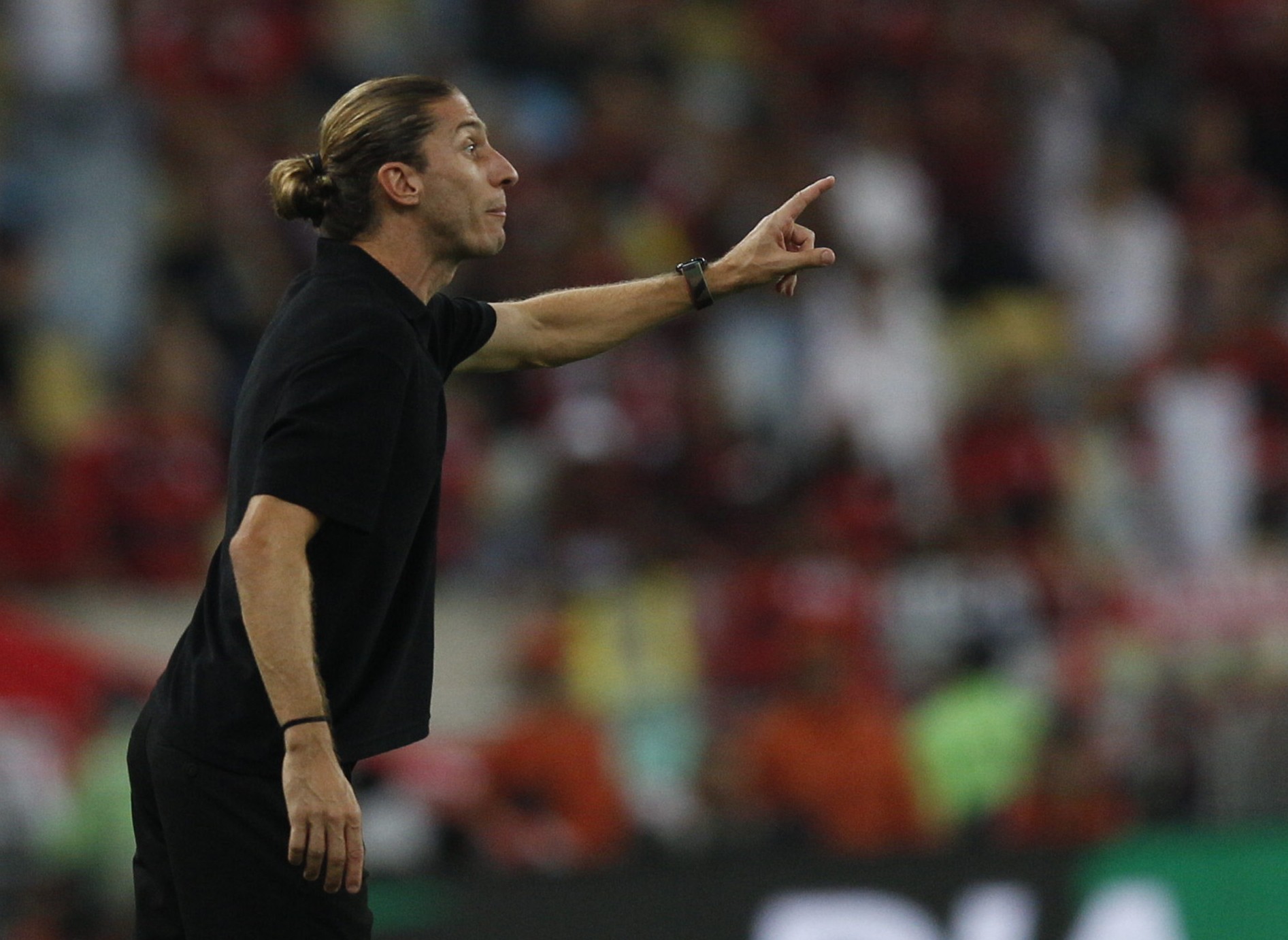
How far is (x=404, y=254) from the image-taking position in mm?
3465

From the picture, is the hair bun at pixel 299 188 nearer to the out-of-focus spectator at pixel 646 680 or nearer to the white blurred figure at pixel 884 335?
the out-of-focus spectator at pixel 646 680

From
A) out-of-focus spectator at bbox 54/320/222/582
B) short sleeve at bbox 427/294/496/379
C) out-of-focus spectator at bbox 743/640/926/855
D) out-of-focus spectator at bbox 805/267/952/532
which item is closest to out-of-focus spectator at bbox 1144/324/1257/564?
out-of-focus spectator at bbox 805/267/952/532

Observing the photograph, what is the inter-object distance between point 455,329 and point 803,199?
2.18ft

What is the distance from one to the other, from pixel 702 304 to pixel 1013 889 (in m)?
2.57

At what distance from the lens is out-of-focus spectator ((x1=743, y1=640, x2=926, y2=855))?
23.2ft

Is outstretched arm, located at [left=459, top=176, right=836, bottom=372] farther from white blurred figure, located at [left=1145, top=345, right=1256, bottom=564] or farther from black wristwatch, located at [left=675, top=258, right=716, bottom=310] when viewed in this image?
white blurred figure, located at [left=1145, top=345, right=1256, bottom=564]

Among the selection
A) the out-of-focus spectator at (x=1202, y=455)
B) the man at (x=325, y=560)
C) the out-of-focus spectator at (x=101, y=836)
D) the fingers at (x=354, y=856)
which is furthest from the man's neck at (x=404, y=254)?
the out-of-focus spectator at (x=1202, y=455)

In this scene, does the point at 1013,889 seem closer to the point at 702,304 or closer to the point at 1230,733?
the point at 1230,733

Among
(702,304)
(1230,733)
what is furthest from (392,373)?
(1230,733)

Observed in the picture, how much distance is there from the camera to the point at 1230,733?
7258 millimetres

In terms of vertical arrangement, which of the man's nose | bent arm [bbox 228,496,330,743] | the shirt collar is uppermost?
the man's nose

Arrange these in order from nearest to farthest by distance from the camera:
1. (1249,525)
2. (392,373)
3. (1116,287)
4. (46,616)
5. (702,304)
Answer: (392,373) → (702,304) → (46,616) → (1249,525) → (1116,287)

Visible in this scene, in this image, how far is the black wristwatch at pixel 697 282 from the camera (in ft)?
13.1

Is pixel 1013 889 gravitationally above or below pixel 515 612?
below
